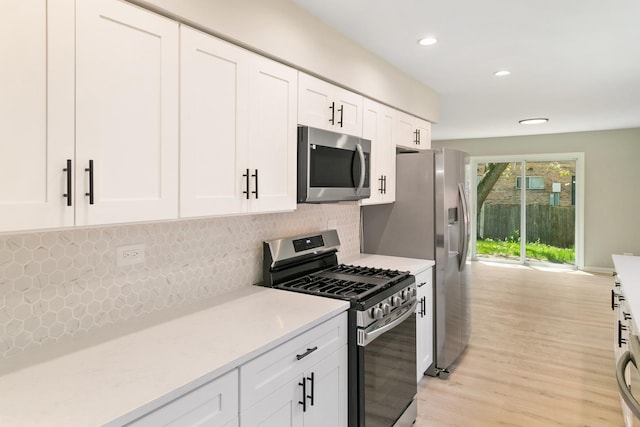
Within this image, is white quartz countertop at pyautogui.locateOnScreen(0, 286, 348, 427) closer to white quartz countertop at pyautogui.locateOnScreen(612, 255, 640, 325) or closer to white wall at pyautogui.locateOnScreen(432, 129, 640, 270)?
white quartz countertop at pyautogui.locateOnScreen(612, 255, 640, 325)

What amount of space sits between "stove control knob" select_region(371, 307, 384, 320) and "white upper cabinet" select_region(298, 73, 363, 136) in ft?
3.65

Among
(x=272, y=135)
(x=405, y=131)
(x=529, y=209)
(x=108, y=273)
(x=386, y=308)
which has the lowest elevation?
(x=386, y=308)

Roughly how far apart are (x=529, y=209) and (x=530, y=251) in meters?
0.85

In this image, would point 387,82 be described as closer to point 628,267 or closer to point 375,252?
point 375,252

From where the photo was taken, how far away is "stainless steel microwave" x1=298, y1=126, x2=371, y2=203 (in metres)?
2.35

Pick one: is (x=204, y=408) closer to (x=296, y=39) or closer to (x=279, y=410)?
(x=279, y=410)

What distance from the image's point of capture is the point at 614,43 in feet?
9.43

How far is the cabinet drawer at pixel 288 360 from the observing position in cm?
150

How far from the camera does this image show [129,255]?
1795 millimetres

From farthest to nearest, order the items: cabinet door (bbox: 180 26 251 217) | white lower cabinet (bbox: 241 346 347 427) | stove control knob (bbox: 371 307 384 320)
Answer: stove control knob (bbox: 371 307 384 320) → cabinet door (bbox: 180 26 251 217) → white lower cabinet (bbox: 241 346 347 427)

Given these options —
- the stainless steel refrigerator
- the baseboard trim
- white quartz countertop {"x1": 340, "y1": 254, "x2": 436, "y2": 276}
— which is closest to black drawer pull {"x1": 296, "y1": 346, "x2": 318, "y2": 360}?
white quartz countertop {"x1": 340, "y1": 254, "x2": 436, "y2": 276}

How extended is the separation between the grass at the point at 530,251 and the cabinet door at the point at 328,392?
291 inches

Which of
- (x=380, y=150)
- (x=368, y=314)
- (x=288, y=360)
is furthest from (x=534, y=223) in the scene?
(x=288, y=360)

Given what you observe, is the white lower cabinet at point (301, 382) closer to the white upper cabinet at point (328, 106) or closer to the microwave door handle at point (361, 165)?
the microwave door handle at point (361, 165)
